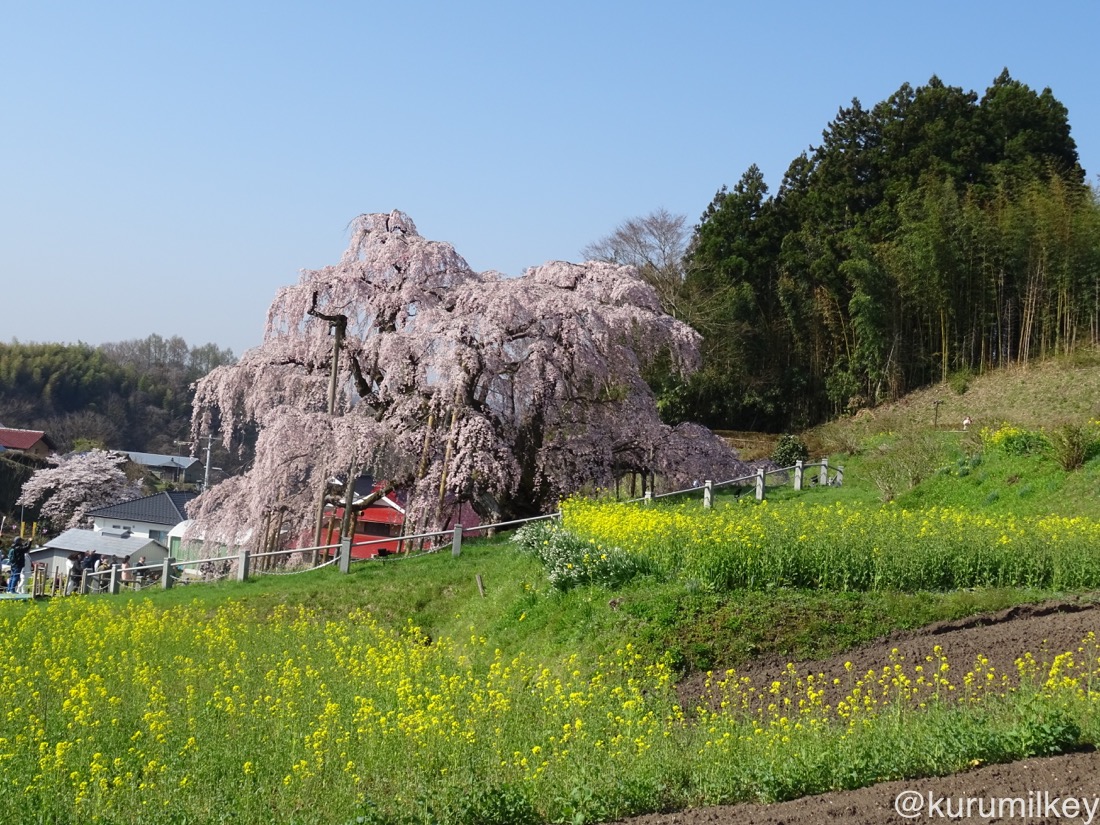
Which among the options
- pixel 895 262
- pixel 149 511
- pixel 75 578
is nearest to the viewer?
pixel 75 578

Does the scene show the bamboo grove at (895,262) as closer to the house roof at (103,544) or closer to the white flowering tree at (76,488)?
the house roof at (103,544)

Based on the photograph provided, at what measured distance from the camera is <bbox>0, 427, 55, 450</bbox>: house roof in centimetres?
6650

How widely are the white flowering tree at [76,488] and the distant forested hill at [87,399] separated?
23.8 meters

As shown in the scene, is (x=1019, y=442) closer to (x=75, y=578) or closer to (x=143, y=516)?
(x=75, y=578)

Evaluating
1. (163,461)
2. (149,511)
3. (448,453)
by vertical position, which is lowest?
(149,511)

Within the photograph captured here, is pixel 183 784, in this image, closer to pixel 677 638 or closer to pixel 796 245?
pixel 677 638

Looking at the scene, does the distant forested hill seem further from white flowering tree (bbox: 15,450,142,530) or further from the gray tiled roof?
white flowering tree (bbox: 15,450,142,530)

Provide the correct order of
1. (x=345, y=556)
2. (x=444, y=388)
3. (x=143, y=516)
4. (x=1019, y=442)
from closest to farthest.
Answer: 1. (x=345, y=556)
2. (x=1019, y=442)
3. (x=444, y=388)
4. (x=143, y=516)

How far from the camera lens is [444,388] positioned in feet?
65.7

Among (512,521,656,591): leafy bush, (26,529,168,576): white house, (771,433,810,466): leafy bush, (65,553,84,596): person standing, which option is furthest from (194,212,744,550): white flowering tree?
(26,529,168,576): white house

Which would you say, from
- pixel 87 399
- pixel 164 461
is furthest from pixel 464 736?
pixel 87 399

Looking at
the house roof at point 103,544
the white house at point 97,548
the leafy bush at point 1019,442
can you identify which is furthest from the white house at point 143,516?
the leafy bush at point 1019,442

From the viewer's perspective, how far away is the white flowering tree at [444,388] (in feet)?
66.5

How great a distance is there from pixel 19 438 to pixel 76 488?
17.5 m
